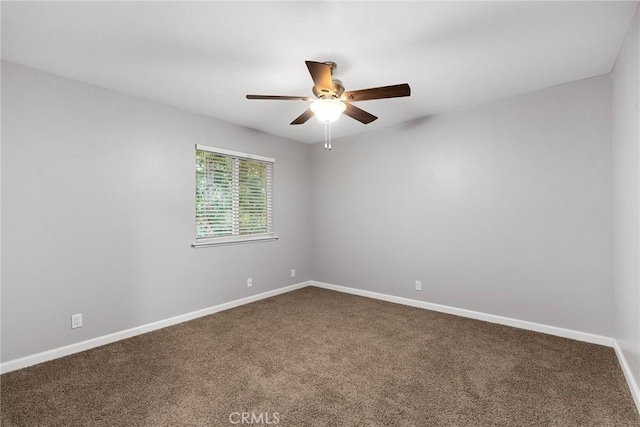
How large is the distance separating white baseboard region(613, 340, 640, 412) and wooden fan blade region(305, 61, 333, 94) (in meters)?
2.81

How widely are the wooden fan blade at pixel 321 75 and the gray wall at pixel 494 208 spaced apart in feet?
4.39

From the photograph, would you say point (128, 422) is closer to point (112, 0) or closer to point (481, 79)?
point (112, 0)

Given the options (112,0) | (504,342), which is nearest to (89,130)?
(112,0)

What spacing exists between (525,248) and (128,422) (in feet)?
12.0

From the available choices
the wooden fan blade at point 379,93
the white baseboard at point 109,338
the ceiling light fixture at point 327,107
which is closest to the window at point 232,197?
the white baseboard at point 109,338

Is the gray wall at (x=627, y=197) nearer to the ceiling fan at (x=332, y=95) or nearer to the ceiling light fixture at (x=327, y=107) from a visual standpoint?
the ceiling fan at (x=332, y=95)

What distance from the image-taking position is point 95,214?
2.85 metres

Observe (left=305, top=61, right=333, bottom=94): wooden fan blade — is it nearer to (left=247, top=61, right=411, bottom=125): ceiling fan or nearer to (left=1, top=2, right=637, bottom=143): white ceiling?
(left=247, top=61, right=411, bottom=125): ceiling fan

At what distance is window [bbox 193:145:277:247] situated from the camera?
3775 mm

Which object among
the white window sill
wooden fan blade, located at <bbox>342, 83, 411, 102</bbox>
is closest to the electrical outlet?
the white window sill

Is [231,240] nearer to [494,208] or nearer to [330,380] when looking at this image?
[330,380]

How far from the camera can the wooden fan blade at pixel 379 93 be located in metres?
2.18

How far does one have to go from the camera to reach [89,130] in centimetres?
282

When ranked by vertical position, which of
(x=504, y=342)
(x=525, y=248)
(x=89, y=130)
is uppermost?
(x=89, y=130)
